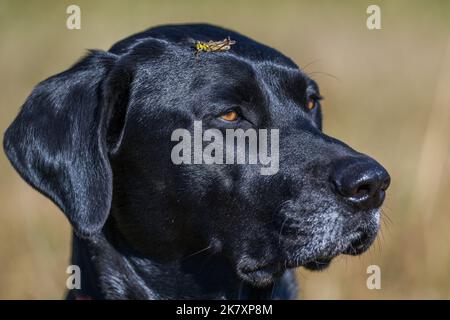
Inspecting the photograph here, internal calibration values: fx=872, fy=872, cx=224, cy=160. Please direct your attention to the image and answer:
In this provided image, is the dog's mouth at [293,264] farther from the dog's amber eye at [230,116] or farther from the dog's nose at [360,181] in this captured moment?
the dog's amber eye at [230,116]

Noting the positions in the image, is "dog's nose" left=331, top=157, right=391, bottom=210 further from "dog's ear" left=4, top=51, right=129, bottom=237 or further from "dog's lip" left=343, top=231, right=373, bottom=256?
"dog's ear" left=4, top=51, right=129, bottom=237

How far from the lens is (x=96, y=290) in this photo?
3693 mm

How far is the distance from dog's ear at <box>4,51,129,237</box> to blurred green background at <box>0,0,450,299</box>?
1.52 metres

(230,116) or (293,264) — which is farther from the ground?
(230,116)

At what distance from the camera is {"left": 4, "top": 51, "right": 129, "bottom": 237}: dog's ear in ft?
11.3

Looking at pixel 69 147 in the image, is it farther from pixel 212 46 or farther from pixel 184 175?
pixel 212 46

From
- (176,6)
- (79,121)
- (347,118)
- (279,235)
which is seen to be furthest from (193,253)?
(176,6)

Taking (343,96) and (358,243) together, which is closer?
(358,243)

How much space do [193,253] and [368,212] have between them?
781 mm

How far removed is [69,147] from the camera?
3.46 meters

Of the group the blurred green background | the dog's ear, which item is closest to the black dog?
the dog's ear

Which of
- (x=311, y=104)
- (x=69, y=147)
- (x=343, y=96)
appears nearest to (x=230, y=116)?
(x=311, y=104)

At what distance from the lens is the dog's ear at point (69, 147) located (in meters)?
3.44

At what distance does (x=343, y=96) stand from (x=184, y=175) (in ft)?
18.0
